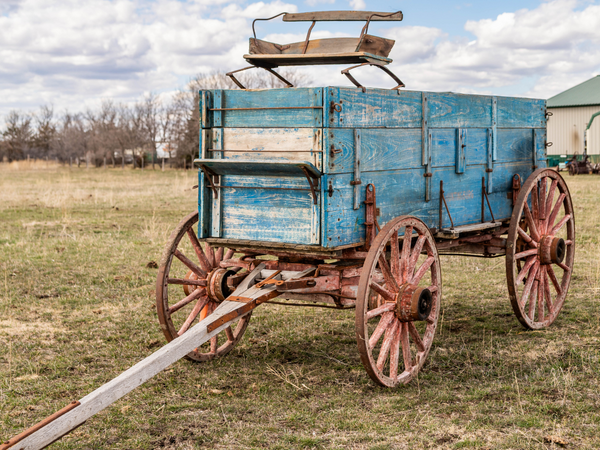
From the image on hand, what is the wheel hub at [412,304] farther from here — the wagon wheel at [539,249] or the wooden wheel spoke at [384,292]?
the wagon wheel at [539,249]

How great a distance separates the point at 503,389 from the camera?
4703mm

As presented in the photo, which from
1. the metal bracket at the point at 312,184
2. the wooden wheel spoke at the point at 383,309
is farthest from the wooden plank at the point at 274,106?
the wooden wheel spoke at the point at 383,309

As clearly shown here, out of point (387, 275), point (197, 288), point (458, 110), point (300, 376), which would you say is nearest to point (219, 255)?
point (197, 288)

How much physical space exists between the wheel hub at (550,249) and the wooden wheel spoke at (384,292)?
2258mm

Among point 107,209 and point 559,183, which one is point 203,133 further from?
point 107,209

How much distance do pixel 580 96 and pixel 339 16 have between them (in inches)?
1592

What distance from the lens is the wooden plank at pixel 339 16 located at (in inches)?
195

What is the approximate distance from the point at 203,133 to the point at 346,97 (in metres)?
1.17

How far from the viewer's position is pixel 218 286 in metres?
5.28

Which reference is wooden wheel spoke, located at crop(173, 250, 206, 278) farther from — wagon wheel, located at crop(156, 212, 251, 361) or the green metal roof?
the green metal roof

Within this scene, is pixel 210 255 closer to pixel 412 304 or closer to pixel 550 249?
pixel 412 304

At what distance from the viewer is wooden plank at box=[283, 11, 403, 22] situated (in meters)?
4.95

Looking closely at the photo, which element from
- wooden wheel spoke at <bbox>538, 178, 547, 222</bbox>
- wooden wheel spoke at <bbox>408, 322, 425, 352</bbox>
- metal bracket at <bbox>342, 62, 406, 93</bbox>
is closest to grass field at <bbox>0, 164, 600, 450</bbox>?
wooden wheel spoke at <bbox>408, 322, 425, 352</bbox>

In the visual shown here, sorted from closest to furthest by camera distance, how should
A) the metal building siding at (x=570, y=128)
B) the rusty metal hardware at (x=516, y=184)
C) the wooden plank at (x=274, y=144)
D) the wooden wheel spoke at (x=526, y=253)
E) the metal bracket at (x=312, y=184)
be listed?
the metal bracket at (x=312, y=184)
the wooden plank at (x=274, y=144)
the wooden wheel spoke at (x=526, y=253)
the rusty metal hardware at (x=516, y=184)
the metal building siding at (x=570, y=128)
